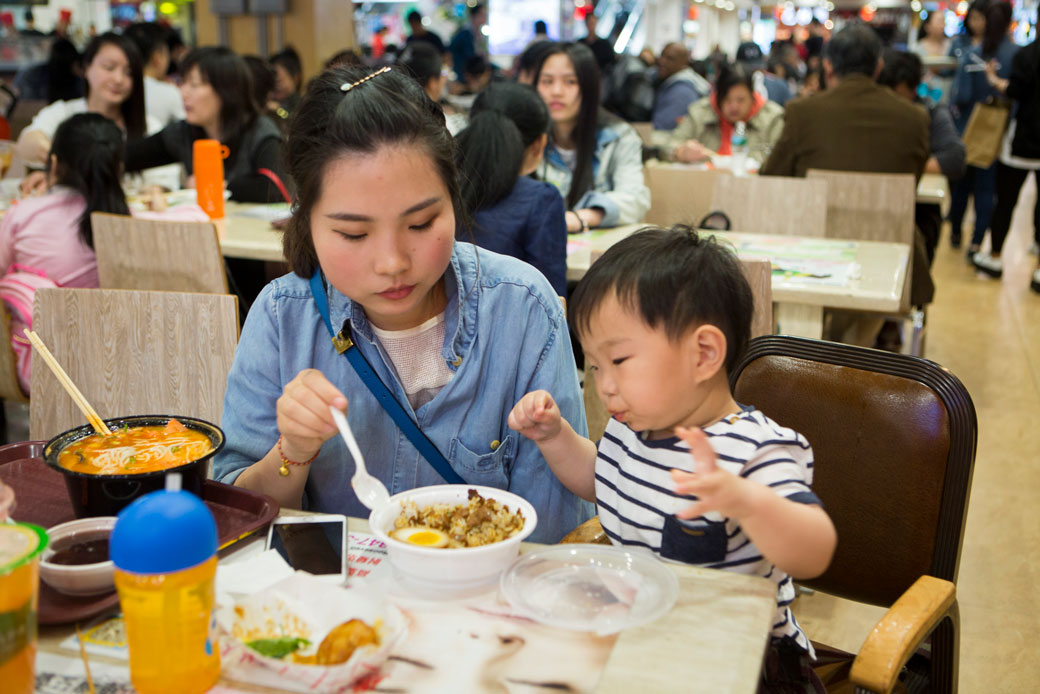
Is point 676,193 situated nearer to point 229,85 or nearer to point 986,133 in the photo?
point 229,85

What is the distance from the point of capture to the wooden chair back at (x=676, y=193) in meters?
3.97

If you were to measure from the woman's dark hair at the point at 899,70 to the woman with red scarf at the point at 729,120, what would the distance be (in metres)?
0.64

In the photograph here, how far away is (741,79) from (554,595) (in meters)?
4.95

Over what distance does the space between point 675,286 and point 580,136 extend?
2.84m

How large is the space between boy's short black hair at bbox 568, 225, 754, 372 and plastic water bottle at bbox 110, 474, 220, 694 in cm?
59

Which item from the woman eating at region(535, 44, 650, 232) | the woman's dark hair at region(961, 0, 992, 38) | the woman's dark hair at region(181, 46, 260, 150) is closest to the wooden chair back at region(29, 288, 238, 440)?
the woman eating at region(535, 44, 650, 232)

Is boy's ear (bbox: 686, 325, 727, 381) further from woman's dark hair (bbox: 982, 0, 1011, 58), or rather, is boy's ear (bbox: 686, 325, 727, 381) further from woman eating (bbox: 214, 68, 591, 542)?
woman's dark hair (bbox: 982, 0, 1011, 58)

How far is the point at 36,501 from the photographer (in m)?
1.18

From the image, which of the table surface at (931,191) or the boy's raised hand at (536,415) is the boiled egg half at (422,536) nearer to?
the boy's raised hand at (536,415)

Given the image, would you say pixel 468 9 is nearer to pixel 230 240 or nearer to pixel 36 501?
pixel 230 240

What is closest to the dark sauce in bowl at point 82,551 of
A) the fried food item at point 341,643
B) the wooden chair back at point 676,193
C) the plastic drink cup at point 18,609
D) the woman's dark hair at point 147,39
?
the plastic drink cup at point 18,609

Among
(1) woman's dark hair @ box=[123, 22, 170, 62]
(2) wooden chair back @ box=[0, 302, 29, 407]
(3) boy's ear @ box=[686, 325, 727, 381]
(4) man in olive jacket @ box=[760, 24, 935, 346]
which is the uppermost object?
(1) woman's dark hair @ box=[123, 22, 170, 62]

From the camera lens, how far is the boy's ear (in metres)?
1.17

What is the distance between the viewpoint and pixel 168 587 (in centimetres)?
78
